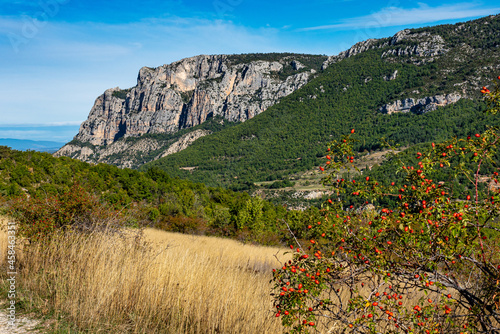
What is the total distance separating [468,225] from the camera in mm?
2260

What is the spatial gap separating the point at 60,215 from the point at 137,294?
3869mm

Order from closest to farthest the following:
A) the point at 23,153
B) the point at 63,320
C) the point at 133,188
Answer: the point at 63,320
the point at 23,153
the point at 133,188

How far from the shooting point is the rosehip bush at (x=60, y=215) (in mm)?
5918

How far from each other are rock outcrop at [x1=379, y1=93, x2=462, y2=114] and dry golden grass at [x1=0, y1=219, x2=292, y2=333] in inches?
4082

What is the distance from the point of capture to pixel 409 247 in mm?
2449

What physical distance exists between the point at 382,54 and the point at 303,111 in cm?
4483

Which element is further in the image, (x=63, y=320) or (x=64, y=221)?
(x=64, y=221)

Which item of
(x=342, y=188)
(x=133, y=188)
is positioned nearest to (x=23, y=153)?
(x=133, y=188)

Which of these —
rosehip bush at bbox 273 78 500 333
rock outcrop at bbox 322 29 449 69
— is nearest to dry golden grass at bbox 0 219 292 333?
rosehip bush at bbox 273 78 500 333

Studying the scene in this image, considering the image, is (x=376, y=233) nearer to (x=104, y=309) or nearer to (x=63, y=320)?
(x=104, y=309)

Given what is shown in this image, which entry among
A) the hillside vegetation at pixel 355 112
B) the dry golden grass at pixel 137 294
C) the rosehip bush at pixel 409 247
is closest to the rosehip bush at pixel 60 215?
the dry golden grass at pixel 137 294

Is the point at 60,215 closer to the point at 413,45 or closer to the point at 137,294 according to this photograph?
the point at 137,294

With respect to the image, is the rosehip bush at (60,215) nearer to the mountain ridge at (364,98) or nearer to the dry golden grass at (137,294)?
the dry golden grass at (137,294)

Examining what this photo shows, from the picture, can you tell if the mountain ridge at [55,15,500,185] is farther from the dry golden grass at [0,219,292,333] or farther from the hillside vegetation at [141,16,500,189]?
the dry golden grass at [0,219,292,333]
